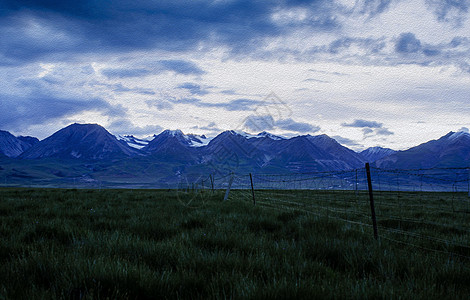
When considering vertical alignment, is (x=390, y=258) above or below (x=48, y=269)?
below

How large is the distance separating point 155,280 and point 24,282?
1420 mm

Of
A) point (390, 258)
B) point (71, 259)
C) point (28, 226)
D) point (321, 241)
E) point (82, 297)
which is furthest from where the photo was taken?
point (28, 226)

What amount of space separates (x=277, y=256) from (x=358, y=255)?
1.25m

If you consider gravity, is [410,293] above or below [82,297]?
below

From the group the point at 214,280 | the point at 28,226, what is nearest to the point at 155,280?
the point at 214,280

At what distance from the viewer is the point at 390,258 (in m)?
3.97

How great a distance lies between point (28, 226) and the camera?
565 centimetres

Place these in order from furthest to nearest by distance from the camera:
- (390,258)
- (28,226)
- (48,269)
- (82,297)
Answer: (28,226) → (390,258) → (48,269) → (82,297)

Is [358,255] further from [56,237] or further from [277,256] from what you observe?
[56,237]

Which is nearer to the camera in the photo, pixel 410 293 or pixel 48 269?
pixel 410 293

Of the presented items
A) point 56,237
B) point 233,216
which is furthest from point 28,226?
point 233,216

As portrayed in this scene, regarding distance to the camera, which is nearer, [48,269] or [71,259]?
[48,269]

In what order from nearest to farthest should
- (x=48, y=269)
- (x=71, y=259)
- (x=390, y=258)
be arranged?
(x=48, y=269), (x=71, y=259), (x=390, y=258)

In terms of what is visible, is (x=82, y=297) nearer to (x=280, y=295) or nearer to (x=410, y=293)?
(x=280, y=295)
